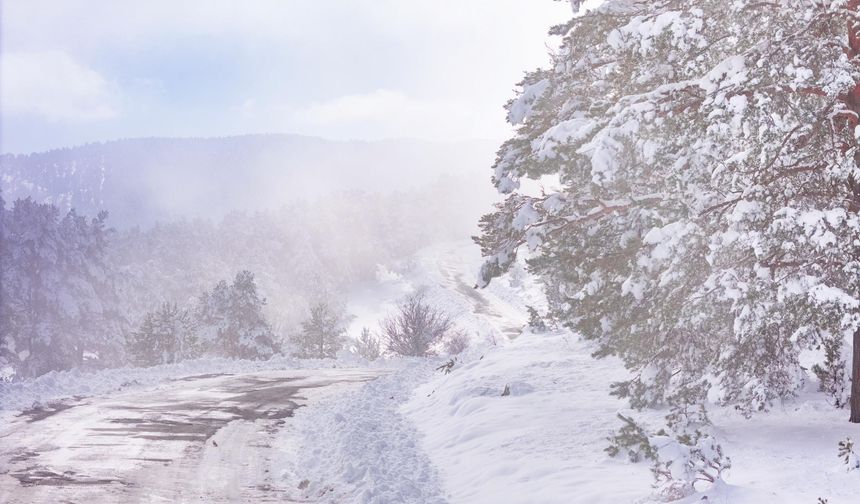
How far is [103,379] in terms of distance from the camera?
2039cm

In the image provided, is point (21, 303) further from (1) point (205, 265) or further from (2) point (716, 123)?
(1) point (205, 265)

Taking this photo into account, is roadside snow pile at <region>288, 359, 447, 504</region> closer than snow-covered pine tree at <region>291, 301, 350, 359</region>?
Yes

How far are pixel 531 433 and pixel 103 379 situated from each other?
15629 mm

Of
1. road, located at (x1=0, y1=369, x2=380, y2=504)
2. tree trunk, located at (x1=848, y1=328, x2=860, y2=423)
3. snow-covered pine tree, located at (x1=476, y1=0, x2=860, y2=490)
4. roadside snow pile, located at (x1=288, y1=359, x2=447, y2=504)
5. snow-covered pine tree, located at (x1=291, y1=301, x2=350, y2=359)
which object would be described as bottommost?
snow-covered pine tree, located at (x1=291, y1=301, x2=350, y2=359)

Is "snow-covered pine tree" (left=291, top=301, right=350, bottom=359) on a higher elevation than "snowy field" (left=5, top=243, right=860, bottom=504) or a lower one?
lower

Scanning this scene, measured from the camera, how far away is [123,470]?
9.21m

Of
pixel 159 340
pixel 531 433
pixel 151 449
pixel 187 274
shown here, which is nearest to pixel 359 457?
pixel 531 433

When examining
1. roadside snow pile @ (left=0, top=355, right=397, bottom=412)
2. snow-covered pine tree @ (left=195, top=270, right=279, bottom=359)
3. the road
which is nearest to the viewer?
the road

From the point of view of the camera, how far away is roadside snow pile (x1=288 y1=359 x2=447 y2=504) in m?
8.34

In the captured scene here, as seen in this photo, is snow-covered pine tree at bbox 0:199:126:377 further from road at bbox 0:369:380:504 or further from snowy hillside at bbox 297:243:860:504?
snowy hillside at bbox 297:243:860:504

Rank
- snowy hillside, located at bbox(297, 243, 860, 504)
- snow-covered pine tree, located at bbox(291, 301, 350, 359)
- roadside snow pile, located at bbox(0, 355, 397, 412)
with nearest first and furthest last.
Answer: snowy hillside, located at bbox(297, 243, 860, 504)
roadside snow pile, located at bbox(0, 355, 397, 412)
snow-covered pine tree, located at bbox(291, 301, 350, 359)

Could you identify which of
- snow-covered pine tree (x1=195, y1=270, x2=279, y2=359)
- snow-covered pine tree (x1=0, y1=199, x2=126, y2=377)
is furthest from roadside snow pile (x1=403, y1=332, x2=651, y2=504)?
snow-covered pine tree (x1=195, y1=270, x2=279, y2=359)

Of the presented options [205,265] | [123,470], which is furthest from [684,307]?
[205,265]

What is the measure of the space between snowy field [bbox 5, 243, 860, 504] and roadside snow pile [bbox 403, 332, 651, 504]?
0.03 metres
